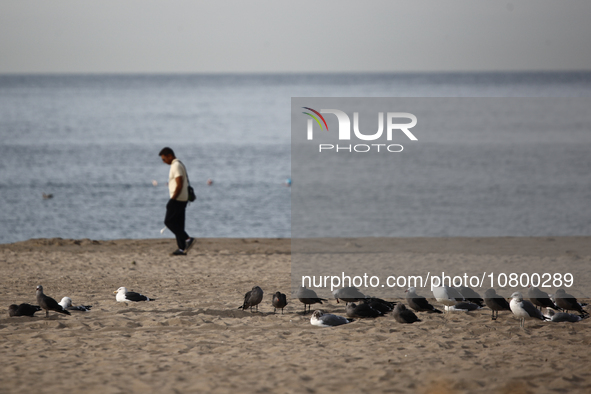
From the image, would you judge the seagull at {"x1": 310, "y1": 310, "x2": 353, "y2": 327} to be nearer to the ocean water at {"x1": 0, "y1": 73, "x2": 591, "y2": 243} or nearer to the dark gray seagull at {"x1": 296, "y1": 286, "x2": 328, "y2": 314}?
the dark gray seagull at {"x1": 296, "y1": 286, "x2": 328, "y2": 314}

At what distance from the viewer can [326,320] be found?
811 centimetres

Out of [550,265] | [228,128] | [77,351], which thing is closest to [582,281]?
[550,265]

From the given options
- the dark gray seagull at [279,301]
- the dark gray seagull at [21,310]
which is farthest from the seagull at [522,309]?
the dark gray seagull at [21,310]

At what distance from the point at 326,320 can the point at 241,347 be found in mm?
1374

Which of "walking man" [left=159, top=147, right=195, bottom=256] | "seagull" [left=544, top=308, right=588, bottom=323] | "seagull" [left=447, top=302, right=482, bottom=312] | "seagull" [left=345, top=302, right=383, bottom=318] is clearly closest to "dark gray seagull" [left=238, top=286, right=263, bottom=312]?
"seagull" [left=345, top=302, right=383, bottom=318]

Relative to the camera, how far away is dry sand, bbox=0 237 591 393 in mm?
5957

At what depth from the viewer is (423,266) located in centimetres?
1227

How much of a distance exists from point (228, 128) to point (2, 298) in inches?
2360

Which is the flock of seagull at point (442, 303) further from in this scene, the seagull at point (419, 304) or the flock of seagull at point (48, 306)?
the flock of seagull at point (48, 306)

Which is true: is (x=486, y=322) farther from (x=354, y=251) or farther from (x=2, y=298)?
(x=2, y=298)

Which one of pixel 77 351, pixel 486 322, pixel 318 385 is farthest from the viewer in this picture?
pixel 486 322

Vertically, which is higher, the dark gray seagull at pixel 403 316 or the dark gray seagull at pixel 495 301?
the dark gray seagull at pixel 495 301

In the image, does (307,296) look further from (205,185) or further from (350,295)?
(205,185)

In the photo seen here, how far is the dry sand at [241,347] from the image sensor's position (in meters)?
5.96
